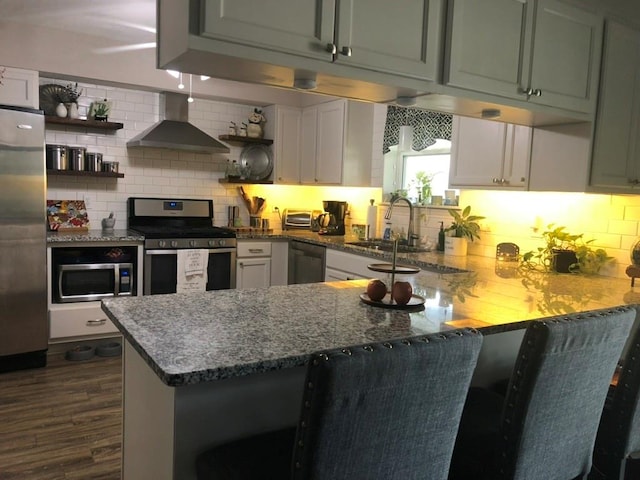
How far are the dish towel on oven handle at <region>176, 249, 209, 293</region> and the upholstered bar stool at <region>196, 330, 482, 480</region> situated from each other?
3.43 meters

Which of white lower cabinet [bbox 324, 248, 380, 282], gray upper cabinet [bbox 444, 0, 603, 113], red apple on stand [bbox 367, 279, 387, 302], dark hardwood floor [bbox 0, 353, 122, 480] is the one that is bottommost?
dark hardwood floor [bbox 0, 353, 122, 480]

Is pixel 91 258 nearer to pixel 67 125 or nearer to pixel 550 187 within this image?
pixel 67 125

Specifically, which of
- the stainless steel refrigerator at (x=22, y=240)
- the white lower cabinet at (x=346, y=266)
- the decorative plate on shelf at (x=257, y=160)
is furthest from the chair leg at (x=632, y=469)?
the decorative plate on shelf at (x=257, y=160)

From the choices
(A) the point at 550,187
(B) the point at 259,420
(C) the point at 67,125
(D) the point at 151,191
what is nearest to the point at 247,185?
(D) the point at 151,191

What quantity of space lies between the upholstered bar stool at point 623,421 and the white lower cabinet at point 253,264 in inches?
141

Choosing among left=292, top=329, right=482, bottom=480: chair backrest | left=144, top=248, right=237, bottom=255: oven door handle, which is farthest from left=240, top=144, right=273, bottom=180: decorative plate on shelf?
left=292, top=329, right=482, bottom=480: chair backrest

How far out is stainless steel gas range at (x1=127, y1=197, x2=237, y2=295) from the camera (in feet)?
14.7

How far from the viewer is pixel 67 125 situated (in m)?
4.60

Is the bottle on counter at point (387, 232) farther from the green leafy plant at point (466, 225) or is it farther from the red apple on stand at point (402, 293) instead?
the red apple on stand at point (402, 293)

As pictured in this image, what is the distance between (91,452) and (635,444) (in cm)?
250

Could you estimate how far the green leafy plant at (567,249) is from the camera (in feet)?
10.6

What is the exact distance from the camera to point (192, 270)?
15.2 ft

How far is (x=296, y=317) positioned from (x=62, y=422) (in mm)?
2097

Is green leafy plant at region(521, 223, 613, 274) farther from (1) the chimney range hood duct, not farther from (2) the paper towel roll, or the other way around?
(1) the chimney range hood duct
